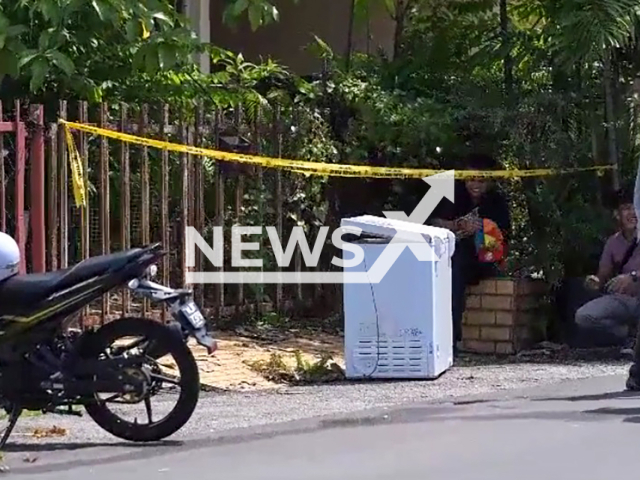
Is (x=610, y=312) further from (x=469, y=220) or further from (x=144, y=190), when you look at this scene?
(x=144, y=190)

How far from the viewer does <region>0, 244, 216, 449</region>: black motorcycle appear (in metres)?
6.89

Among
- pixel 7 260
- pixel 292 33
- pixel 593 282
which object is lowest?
pixel 593 282

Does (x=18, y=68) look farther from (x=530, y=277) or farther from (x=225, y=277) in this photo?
(x=530, y=277)

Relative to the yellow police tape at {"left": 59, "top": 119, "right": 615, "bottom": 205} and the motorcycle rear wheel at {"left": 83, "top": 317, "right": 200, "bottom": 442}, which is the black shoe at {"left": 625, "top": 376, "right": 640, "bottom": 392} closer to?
the yellow police tape at {"left": 59, "top": 119, "right": 615, "bottom": 205}

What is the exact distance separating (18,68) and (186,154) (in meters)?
1.44

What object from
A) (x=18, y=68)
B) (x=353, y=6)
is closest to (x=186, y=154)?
(x=18, y=68)

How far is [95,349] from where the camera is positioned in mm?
7016

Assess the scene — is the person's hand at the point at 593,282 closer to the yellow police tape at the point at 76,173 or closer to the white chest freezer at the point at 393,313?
the white chest freezer at the point at 393,313

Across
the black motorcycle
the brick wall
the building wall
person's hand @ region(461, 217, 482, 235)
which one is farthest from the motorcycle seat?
the building wall

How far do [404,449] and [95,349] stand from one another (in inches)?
67.0

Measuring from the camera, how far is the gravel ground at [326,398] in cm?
738

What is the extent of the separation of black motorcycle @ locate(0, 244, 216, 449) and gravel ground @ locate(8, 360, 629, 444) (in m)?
0.22

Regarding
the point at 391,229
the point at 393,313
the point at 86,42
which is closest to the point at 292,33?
the point at 86,42

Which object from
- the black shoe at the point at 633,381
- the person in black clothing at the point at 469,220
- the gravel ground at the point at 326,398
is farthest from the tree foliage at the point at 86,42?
the black shoe at the point at 633,381
